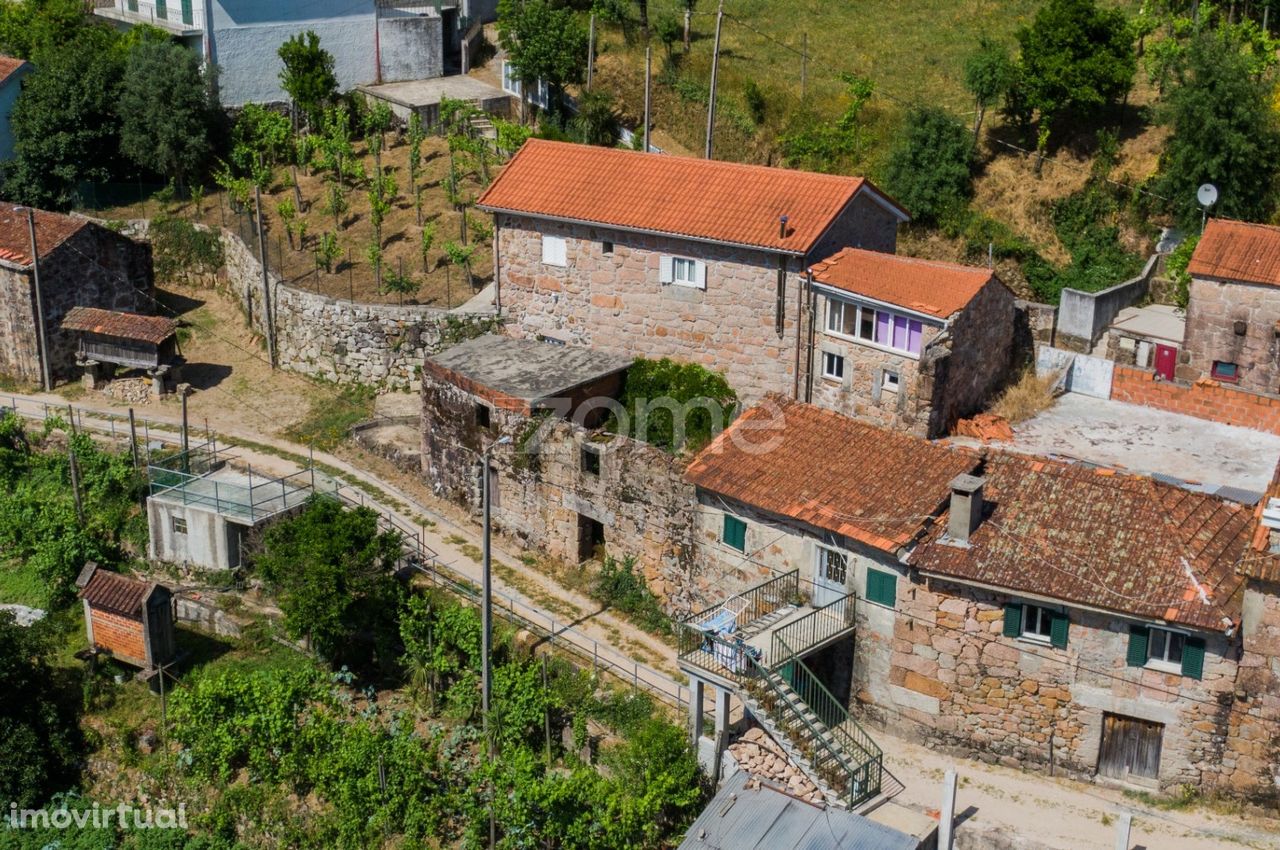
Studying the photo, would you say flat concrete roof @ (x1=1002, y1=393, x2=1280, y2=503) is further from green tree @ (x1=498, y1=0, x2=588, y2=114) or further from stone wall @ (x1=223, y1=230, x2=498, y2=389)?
green tree @ (x1=498, y1=0, x2=588, y2=114)

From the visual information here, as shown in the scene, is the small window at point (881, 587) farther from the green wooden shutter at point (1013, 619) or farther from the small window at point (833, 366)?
the small window at point (833, 366)

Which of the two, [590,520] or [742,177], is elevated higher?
[742,177]

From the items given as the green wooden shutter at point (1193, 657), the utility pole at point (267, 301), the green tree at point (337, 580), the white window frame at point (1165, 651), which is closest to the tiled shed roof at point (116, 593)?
the green tree at point (337, 580)

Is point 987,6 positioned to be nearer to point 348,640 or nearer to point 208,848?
point 348,640

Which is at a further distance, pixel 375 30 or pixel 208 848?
pixel 375 30

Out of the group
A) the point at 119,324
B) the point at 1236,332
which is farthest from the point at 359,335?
the point at 1236,332

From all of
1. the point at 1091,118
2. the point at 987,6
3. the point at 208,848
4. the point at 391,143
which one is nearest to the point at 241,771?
the point at 208,848

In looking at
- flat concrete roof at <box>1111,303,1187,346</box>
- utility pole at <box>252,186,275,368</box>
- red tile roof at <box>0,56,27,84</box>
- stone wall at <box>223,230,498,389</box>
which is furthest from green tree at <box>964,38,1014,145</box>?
red tile roof at <box>0,56,27,84</box>

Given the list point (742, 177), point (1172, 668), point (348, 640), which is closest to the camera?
point (1172, 668)
